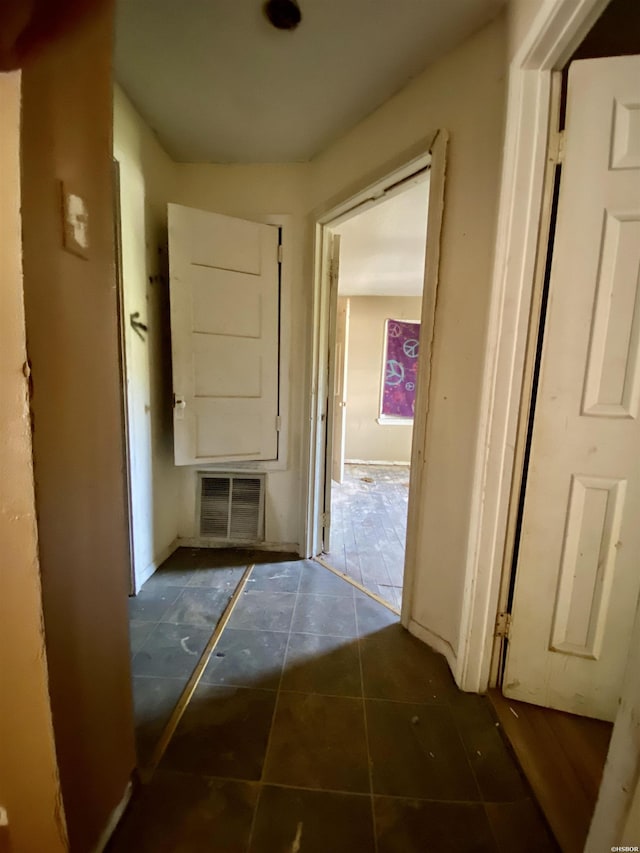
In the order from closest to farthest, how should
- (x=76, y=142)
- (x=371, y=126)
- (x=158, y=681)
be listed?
(x=76, y=142) → (x=158, y=681) → (x=371, y=126)

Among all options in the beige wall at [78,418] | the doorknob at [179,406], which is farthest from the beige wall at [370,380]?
the beige wall at [78,418]

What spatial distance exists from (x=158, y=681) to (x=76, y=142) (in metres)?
1.70

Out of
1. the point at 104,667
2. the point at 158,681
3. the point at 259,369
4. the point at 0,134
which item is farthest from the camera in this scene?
the point at 259,369

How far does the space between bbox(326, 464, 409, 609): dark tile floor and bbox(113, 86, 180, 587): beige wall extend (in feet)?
3.81

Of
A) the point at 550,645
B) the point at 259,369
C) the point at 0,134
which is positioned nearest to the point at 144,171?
the point at 259,369

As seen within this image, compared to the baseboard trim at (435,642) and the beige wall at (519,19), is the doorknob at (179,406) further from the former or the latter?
the beige wall at (519,19)

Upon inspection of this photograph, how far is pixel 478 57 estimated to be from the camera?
1.29m

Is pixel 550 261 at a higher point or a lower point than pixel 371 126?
lower

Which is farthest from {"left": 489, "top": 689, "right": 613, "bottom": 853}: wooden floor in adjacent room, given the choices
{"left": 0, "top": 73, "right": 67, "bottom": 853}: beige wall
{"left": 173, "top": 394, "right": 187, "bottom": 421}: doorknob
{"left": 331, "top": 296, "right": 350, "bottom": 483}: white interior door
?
{"left": 331, "top": 296, "right": 350, "bottom": 483}: white interior door

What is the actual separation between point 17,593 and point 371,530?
2.58m

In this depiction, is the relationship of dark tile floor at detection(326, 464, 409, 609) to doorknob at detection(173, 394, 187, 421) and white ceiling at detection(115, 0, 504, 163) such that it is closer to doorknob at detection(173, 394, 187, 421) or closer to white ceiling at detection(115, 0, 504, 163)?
doorknob at detection(173, 394, 187, 421)

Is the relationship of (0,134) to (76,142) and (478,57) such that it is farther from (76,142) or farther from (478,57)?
(478,57)

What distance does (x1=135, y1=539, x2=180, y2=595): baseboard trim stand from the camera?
1994 mm

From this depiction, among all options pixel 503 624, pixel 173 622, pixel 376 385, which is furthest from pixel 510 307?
pixel 376 385
